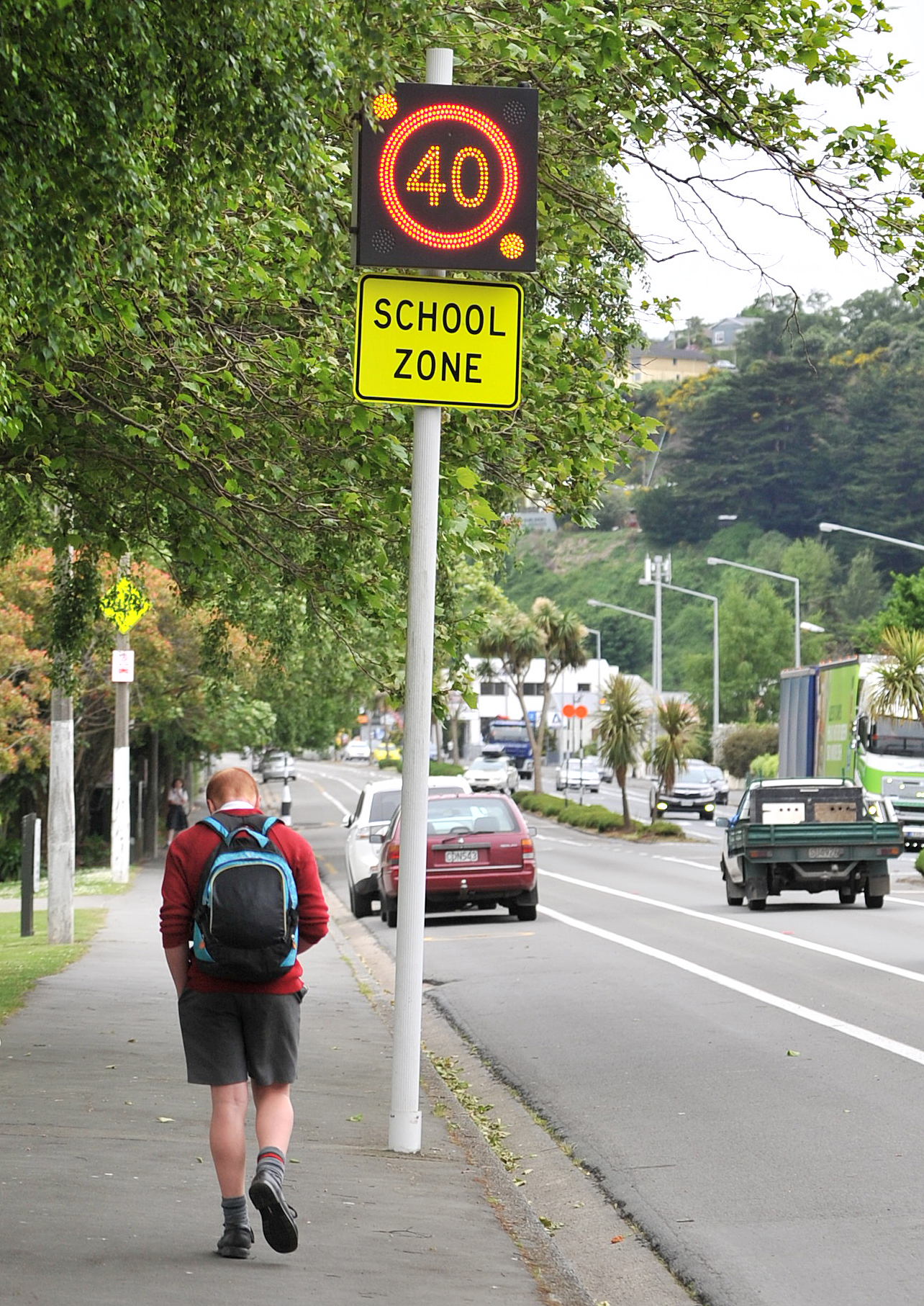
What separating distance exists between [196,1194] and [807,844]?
52.6ft

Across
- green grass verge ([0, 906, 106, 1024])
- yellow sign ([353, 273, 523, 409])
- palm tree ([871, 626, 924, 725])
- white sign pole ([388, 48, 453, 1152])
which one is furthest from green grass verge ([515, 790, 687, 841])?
yellow sign ([353, 273, 523, 409])

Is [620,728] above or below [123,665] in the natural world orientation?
below

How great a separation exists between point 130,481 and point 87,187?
538 cm

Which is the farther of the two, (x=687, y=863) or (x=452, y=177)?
(x=687, y=863)

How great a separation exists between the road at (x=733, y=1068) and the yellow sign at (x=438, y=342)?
3.41 meters

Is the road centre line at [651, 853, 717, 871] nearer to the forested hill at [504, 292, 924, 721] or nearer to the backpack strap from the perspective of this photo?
the backpack strap

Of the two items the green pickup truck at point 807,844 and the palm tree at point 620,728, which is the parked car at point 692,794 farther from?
the green pickup truck at point 807,844

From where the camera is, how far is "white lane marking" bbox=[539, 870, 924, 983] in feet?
49.7

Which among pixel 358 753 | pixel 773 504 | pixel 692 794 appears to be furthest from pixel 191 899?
pixel 358 753

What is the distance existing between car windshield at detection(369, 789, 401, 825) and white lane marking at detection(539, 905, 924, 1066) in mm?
A: 5833

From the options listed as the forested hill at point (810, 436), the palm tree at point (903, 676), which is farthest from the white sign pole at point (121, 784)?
the forested hill at point (810, 436)

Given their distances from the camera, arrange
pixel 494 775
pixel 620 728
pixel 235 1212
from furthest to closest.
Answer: pixel 494 775, pixel 620 728, pixel 235 1212

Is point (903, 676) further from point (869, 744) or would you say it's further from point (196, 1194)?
point (196, 1194)

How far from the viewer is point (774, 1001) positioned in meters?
13.4
